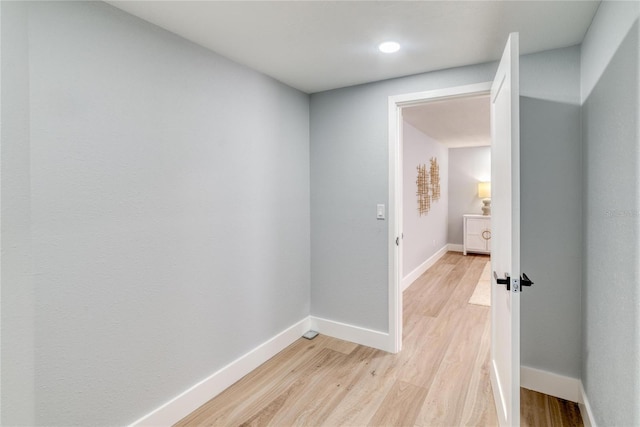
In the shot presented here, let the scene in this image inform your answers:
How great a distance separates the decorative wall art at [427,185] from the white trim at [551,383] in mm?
3450

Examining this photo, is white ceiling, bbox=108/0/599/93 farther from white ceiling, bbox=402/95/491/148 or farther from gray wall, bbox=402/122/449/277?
gray wall, bbox=402/122/449/277

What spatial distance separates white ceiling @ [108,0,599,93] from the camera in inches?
65.4

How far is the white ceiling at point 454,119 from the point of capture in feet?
12.0

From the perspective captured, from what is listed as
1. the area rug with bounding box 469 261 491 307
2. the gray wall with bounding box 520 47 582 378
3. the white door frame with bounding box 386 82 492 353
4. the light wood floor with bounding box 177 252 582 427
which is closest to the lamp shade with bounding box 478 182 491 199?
the area rug with bounding box 469 261 491 307

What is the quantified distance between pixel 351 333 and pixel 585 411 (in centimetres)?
165

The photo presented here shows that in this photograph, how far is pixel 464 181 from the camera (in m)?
7.38

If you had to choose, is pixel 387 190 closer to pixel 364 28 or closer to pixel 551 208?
pixel 551 208

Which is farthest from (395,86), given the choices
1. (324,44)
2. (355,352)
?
(355,352)

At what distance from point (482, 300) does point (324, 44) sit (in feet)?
11.4

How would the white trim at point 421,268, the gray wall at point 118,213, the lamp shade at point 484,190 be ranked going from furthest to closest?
the lamp shade at point 484,190 → the white trim at point 421,268 → the gray wall at point 118,213

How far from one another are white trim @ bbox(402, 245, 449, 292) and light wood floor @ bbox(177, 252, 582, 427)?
146cm

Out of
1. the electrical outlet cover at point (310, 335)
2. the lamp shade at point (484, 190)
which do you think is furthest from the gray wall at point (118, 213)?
the lamp shade at point (484, 190)

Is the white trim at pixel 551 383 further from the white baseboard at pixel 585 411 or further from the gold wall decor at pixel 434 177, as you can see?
the gold wall decor at pixel 434 177

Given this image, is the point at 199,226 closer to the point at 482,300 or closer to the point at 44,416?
the point at 44,416
